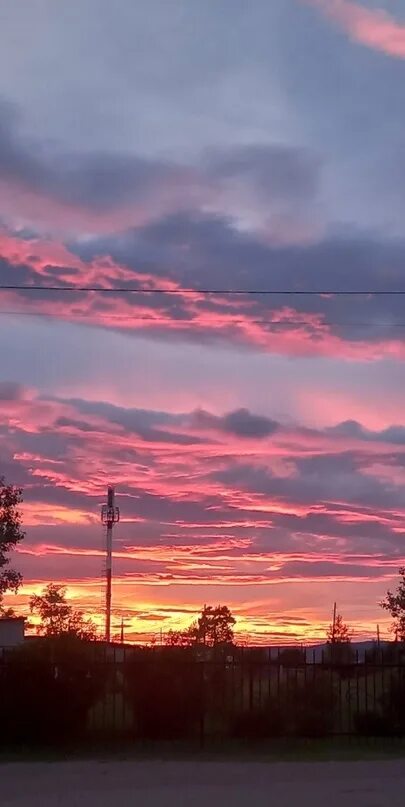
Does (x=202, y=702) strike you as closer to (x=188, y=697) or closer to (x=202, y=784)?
(x=188, y=697)

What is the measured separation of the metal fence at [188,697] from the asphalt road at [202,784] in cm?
348

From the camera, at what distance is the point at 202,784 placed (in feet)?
58.0

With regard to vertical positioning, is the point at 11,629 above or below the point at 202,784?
above

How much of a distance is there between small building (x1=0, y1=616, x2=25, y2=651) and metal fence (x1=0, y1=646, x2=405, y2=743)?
22117 millimetres

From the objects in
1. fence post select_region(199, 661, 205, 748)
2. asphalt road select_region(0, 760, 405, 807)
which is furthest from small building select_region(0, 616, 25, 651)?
asphalt road select_region(0, 760, 405, 807)

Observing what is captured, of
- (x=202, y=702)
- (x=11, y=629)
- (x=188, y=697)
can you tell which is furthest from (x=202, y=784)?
(x=11, y=629)

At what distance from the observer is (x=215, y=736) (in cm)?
2450

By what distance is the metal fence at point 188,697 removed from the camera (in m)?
24.1

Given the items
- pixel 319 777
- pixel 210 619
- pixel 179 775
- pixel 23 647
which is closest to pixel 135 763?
pixel 179 775

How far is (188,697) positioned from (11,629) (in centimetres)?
2474

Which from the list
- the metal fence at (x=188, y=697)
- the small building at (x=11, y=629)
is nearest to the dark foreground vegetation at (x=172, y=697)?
the metal fence at (x=188, y=697)

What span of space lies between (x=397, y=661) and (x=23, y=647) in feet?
28.2

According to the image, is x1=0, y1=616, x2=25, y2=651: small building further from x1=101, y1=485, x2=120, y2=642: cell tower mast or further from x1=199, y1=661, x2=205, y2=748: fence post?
x1=199, y1=661, x2=205, y2=748: fence post

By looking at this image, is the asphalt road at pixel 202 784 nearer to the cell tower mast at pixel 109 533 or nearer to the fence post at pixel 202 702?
the fence post at pixel 202 702
